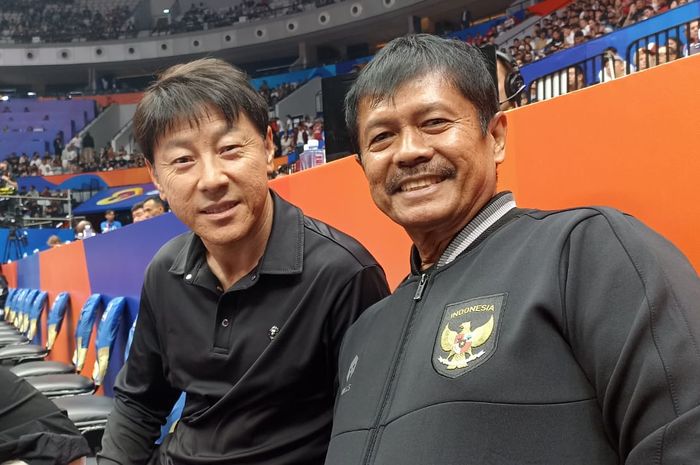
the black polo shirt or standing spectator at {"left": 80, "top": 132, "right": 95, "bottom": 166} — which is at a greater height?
standing spectator at {"left": 80, "top": 132, "right": 95, "bottom": 166}

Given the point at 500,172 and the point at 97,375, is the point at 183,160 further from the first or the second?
the point at 97,375

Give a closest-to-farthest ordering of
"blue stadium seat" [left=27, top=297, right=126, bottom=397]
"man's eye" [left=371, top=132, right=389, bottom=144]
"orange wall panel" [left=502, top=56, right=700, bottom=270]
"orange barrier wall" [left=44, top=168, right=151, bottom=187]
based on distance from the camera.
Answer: "orange wall panel" [left=502, top=56, right=700, bottom=270] < "man's eye" [left=371, top=132, right=389, bottom=144] < "blue stadium seat" [left=27, top=297, right=126, bottom=397] < "orange barrier wall" [left=44, top=168, right=151, bottom=187]

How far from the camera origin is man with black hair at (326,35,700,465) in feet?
1.86

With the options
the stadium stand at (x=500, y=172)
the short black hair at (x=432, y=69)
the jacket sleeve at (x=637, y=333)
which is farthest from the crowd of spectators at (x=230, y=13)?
the jacket sleeve at (x=637, y=333)

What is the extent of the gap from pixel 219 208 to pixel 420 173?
0.44 m

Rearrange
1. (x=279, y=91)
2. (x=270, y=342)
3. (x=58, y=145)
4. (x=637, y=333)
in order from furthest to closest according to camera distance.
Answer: (x=58, y=145) → (x=279, y=91) → (x=270, y=342) → (x=637, y=333)

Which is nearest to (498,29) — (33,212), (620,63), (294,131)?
(294,131)

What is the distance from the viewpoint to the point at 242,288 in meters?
1.18

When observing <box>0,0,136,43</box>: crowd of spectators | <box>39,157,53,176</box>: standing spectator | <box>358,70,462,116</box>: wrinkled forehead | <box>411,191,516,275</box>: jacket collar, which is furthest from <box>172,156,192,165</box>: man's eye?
<box>0,0,136,43</box>: crowd of spectators

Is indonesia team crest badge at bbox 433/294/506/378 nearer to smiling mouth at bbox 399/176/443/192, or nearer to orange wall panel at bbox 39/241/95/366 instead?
smiling mouth at bbox 399/176/443/192

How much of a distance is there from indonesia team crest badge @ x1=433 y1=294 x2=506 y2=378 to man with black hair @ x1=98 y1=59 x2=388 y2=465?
41 cm

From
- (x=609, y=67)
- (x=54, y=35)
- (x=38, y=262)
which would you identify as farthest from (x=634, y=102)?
(x=54, y=35)

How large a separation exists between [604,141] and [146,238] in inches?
94.6

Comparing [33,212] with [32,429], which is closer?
[32,429]
